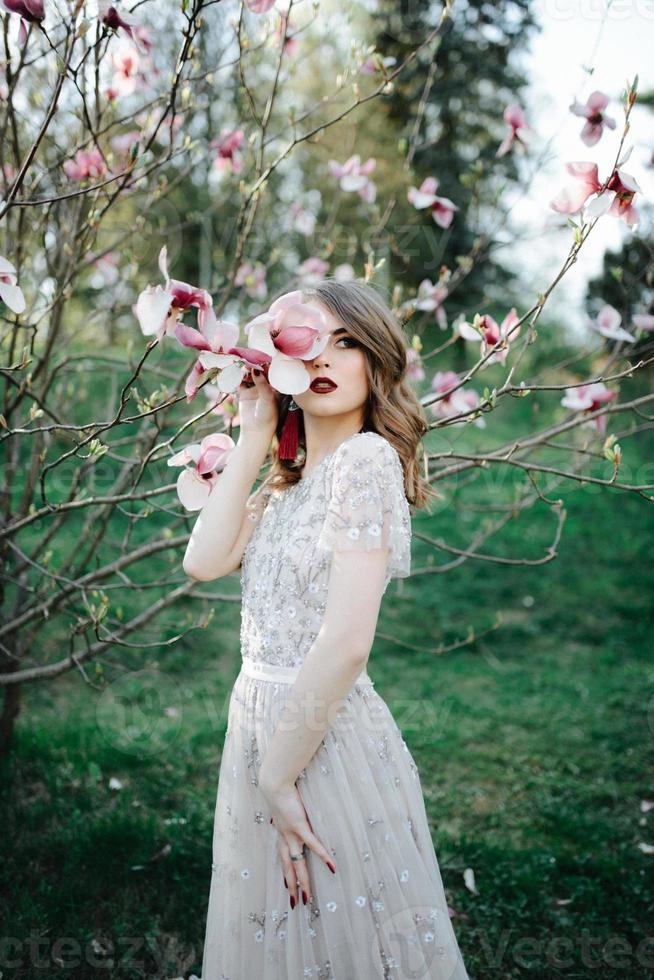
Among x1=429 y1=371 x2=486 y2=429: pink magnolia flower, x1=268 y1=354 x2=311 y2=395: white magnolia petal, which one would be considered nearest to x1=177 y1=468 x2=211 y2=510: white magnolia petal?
x1=268 y1=354 x2=311 y2=395: white magnolia petal

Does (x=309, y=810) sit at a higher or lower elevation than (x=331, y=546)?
lower

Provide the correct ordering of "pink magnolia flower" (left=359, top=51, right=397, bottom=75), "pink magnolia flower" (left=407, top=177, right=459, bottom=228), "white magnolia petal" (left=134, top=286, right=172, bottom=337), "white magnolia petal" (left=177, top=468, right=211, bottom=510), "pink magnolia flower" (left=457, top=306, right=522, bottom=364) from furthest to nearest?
"pink magnolia flower" (left=407, top=177, right=459, bottom=228) < "pink magnolia flower" (left=359, top=51, right=397, bottom=75) < "pink magnolia flower" (left=457, top=306, right=522, bottom=364) < "white magnolia petal" (left=177, top=468, right=211, bottom=510) < "white magnolia petal" (left=134, top=286, right=172, bottom=337)

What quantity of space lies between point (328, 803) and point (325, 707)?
185 mm

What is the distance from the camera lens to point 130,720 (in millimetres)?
3178

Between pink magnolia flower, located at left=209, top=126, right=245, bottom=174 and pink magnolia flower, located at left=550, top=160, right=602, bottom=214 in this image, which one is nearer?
pink magnolia flower, located at left=550, top=160, right=602, bottom=214

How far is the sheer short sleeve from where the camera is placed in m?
1.15

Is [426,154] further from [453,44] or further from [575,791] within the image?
[575,791]

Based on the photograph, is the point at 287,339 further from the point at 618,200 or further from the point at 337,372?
the point at 618,200

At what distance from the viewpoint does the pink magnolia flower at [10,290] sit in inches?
46.5

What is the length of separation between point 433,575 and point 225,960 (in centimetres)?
398

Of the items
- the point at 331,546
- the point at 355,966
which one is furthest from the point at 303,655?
the point at 355,966

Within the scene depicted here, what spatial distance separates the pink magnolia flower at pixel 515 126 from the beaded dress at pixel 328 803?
3.76 feet

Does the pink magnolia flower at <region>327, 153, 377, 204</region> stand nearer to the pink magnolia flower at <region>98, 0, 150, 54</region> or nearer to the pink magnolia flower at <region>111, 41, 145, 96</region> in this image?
the pink magnolia flower at <region>111, 41, 145, 96</region>

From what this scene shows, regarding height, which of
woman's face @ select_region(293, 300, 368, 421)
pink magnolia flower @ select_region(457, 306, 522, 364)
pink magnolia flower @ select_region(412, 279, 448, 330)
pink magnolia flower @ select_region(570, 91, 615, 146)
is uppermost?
pink magnolia flower @ select_region(412, 279, 448, 330)
